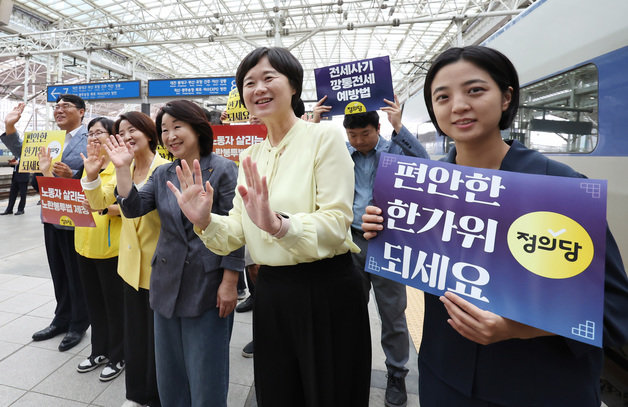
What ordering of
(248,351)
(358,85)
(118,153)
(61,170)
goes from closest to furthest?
1. (118,153)
2. (358,85)
3. (61,170)
4. (248,351)

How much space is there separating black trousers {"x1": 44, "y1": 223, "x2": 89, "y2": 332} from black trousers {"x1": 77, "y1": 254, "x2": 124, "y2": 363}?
415 mm

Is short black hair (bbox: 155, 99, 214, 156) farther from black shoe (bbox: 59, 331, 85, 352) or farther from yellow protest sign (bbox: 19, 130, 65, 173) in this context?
black shoe (bbox: 59, 331, 85, 352)

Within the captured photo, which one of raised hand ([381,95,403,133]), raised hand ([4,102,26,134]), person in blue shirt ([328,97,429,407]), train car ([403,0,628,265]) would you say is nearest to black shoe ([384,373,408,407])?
person in blue shirt ([328,97,429,407])

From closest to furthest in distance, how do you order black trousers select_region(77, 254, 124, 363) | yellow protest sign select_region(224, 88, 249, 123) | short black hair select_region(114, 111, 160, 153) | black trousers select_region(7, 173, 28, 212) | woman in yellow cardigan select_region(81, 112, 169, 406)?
1. woman in yellow cardigan select_region(81, 112, 169, 406)
2. short black hair select_region(114, 111, 160, 153)
3. black trousers select_region(77, 254, 124, 363)
4. yellow protest sign select_region(224, 88, 249, 123)
5. black trousers select_region(7, 173, 28, 212)

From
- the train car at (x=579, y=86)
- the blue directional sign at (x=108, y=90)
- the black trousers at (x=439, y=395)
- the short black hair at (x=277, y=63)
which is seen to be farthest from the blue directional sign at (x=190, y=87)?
the black trousers at (x=439, y=395)

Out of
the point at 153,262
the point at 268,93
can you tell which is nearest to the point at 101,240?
the point at 153,262

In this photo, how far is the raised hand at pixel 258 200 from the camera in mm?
894

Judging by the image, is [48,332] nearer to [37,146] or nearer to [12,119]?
[37,146]

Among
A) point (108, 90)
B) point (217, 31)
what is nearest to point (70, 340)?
point (217, 31)

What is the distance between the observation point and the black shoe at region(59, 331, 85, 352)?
2507mm

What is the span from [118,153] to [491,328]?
5.47 ft

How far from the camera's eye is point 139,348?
177cm

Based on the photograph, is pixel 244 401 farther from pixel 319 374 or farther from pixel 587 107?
pixel 587 107

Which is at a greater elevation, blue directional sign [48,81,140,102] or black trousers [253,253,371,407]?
blue directional sign [48,81,140,102]
